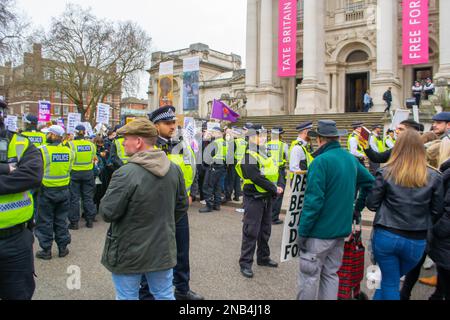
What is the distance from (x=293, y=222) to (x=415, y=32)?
2164 cm

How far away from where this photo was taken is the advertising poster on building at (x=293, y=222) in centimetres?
429

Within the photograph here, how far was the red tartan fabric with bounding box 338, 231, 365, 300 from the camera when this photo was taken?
14.0ft

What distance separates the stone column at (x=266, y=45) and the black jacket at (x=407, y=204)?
26.0 m

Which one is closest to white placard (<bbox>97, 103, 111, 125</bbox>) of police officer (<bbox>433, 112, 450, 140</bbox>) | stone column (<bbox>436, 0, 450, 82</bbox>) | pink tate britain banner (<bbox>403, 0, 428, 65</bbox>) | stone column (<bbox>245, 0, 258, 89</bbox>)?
police officer (<bbox>433, 112, 450, 140</bbox>)

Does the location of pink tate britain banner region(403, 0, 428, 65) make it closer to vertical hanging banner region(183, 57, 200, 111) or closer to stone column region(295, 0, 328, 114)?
stone column region(295, 0, 328, 114)

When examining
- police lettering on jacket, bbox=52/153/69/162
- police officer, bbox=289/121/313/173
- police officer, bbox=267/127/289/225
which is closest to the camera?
police lettering on jacket, bbox=52/153/69/162

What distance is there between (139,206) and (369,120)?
19757 millimetres

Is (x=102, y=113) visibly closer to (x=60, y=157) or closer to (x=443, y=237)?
(x=60, y=157)

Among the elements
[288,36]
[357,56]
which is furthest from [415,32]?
[288,36]

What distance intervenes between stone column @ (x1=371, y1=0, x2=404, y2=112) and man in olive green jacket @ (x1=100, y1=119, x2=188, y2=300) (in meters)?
22.7

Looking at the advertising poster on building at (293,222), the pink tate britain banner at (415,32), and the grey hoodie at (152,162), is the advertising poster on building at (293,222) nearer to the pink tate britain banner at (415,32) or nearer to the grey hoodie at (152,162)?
the grey hoodie at (152,162)

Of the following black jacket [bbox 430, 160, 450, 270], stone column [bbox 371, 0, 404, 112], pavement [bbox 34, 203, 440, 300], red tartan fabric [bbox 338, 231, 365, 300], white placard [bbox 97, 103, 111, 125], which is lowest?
pavement [bbox 34, 203, 440, 300]

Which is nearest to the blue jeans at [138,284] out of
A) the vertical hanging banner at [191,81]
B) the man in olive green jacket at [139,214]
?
the man in olive green jacket at [139,214]

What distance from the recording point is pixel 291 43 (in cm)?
2662
